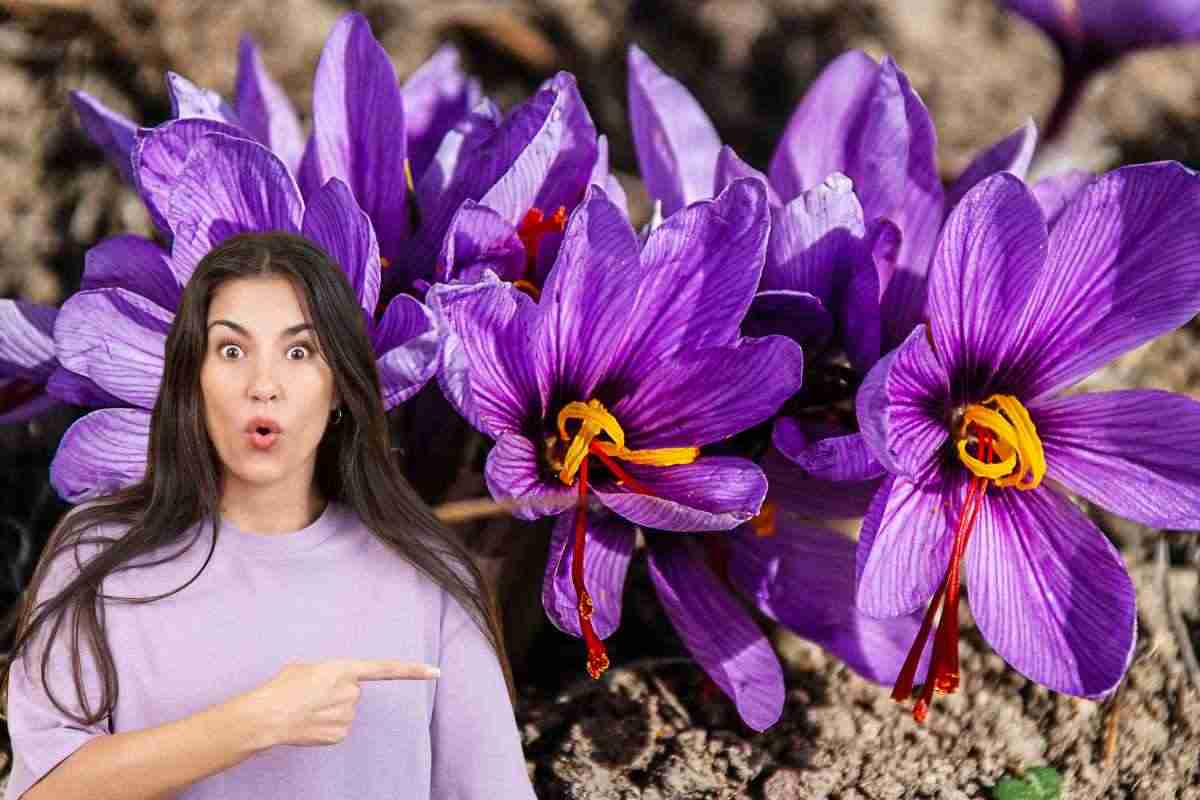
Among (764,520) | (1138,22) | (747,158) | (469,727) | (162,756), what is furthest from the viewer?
(747,158)

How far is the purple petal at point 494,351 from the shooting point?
711mm

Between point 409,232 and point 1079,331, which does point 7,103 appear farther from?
point 1079,331

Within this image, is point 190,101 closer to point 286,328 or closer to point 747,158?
point 286,328

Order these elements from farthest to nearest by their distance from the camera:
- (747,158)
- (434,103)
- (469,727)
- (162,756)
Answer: (747,158), (434,103), (469,727), (162,756)

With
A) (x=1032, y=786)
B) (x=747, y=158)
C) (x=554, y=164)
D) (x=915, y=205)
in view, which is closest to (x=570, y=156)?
(x=554, y=164)

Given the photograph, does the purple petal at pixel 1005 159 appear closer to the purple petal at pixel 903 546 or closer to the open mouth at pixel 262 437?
the purple petal at pixel 903 546

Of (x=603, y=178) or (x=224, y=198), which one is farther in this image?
(x=603, y=178)

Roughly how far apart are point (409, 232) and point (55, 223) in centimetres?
61

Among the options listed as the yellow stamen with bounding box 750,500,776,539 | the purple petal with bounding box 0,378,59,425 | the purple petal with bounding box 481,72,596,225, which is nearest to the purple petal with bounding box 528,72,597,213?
the purple petal with bounding box 481,72,596,225

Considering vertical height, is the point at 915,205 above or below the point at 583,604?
above

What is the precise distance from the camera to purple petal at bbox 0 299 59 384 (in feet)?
2.70

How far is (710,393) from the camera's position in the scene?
0.78 m

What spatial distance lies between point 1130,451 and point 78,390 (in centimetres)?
60

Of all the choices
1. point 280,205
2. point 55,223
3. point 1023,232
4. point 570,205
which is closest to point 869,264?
point 1023,232
